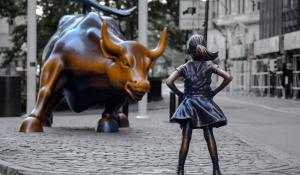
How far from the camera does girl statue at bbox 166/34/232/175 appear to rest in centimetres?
847

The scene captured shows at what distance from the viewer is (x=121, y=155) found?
11344mm

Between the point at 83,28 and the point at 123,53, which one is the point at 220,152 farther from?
the point at 83,28

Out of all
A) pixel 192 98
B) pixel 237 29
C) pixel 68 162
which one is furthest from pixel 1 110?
pixel 237 29

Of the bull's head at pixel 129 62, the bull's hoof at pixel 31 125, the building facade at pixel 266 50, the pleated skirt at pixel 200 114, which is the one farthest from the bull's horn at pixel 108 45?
the building facade at pixel 266 50

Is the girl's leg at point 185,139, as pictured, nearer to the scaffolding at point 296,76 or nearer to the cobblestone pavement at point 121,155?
the cobblestone pavement at point 121,155

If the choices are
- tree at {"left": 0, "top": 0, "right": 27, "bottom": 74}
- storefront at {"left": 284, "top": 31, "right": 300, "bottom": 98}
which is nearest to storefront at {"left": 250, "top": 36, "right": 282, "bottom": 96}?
storefront at {"left": 284, "top": 31, "right": 300, "bottom": 98}

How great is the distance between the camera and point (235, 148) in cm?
1283

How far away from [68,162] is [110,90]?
16.4ft

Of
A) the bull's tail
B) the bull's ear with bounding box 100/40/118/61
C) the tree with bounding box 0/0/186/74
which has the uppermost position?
the tree with bounding box 0/0/186/74

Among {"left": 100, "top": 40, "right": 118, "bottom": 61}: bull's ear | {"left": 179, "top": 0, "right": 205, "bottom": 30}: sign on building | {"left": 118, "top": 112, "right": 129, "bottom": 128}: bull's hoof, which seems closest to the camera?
{"left": 100, "top": 40, "right": 118, "bottom": 61}: bull's ear

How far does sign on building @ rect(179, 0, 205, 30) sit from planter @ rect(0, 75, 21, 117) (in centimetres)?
627

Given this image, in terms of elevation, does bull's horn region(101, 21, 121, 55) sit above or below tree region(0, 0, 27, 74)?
below

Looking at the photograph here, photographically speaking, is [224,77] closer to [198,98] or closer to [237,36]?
[198,98]

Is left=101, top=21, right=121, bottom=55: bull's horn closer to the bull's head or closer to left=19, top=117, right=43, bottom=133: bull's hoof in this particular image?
the bull's head
